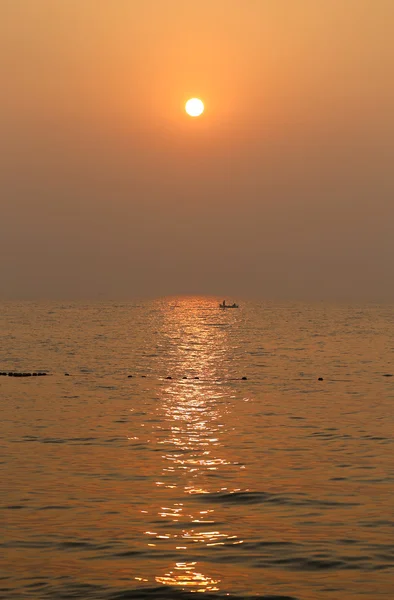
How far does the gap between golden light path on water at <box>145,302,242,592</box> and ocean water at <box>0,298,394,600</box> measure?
0.20 ft

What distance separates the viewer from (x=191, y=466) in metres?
27.5

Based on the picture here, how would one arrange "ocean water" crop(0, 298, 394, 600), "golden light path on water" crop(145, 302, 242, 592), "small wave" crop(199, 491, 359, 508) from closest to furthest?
"ocean water" crop(0, 298, 394, 600) < "golden light path on water" crop(145, 302, 242, 592) < "small wave" crop(199, 491, 359, 508)

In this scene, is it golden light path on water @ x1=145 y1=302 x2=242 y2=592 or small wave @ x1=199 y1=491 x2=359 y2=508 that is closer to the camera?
golden light path on water @ x1=145 y1=302 x2=242 y2=592

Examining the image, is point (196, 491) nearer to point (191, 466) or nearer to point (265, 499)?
point (265, 499)

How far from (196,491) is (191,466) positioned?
3.69m

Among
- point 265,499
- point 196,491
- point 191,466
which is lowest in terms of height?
point 265,499

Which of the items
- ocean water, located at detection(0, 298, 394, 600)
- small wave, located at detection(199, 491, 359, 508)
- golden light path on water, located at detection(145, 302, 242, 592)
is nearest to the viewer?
ocean water, located at detection(0, 298, 394, 600)

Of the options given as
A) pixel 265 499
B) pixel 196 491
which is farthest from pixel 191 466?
pixel 265 499

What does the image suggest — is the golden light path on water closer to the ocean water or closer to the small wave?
the ocean water

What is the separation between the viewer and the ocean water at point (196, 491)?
1656 cm

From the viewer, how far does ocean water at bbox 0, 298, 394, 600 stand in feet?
54.3

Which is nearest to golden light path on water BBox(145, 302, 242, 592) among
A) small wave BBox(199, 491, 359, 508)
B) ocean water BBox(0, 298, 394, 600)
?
ocean water BBox(0, 298, 394, 600)

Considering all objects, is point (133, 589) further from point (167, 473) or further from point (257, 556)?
point (167, 473)

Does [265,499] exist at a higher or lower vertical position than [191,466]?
lower
